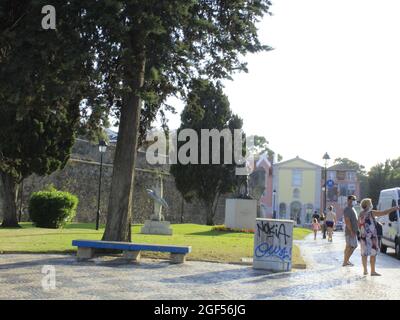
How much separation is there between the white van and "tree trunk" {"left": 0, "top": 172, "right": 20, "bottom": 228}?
16494 mm

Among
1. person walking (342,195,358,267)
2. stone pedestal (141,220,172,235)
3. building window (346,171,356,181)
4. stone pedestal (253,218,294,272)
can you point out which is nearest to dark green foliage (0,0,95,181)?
stone pedestal (253,218,294,272)

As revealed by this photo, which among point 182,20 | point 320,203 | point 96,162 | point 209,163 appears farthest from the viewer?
point 320,203

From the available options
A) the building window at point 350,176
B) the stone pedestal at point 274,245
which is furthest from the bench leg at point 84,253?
the building window at point 350,176

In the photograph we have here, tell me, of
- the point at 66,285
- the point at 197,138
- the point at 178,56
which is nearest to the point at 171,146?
the point at 197,138

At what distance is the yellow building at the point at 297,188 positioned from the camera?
8219 cm

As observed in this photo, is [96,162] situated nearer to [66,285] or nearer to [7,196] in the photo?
[7,196]

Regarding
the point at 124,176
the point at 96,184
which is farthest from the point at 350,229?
the point at 96,184

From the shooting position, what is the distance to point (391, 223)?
63.8 ft

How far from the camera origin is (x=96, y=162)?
37.3 meters

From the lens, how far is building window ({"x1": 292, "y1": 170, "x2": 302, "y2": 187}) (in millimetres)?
83062

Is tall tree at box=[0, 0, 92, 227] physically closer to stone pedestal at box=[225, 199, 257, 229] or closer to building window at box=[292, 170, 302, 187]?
stone pedestal at box=[225, 199, 257, 229]

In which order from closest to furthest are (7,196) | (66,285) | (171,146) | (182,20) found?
(66,285), (182,20), (7,196), (171,146)

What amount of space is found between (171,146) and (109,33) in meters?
34.7

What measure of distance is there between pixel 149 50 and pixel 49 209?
16.0 metres
